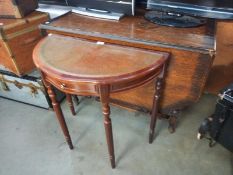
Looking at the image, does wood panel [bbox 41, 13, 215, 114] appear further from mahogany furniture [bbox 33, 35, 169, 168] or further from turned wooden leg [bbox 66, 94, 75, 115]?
turned wooden leg [bbox 66, 94, 75, 115]

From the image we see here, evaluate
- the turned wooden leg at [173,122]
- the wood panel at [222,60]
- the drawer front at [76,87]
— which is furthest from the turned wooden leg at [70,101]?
the wood panel at [222,60]

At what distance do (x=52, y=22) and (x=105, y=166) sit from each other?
0.94 m

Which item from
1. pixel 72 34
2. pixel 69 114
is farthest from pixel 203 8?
pixel 69 114

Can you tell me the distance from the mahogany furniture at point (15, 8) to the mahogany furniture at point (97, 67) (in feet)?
1.84

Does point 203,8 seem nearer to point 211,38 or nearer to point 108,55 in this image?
point 211,38

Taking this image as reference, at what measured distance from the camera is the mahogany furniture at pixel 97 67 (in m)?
0.82

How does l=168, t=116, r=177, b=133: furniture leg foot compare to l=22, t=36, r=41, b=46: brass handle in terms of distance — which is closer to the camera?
l=168, t=116, r=177, b=133: furniture leg foot

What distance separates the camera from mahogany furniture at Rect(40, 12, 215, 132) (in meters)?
0.97

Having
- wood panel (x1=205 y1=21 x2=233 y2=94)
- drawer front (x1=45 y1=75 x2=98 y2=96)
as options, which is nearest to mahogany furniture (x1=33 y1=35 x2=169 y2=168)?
drawer front (x1=45 y1=75 x2=98 y2=96)

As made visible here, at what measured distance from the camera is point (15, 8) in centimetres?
140

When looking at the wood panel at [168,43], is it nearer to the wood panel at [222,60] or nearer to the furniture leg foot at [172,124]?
the furniture leg foot at [172,124]

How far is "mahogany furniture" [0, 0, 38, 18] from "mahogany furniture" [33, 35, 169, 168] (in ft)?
1.84

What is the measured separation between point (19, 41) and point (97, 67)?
867 mm

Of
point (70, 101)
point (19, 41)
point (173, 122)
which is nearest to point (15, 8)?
point (19, 41)
